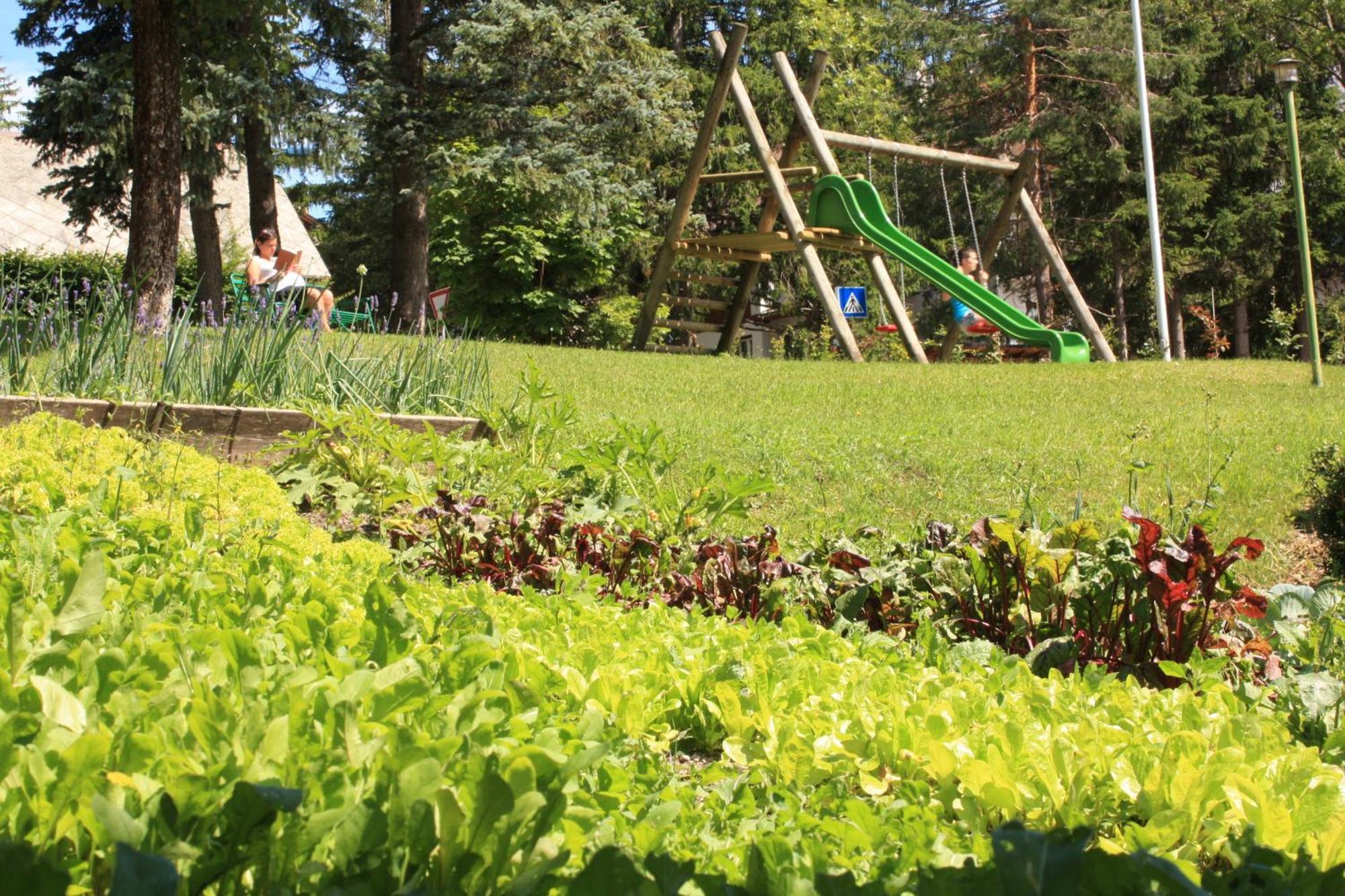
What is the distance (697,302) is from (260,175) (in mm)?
6719

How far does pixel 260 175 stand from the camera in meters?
→ 18.7

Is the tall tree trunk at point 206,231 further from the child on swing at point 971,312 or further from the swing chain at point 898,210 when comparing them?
the child on swing at point 971,312

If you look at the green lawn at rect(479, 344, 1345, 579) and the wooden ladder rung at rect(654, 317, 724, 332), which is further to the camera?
the wooden ladder rung at rect(654, 317, 724, 332)

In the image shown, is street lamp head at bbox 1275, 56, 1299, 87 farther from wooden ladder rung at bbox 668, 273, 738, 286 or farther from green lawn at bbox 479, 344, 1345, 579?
wooden ladder rung at bbox 668, 273, 738, 286

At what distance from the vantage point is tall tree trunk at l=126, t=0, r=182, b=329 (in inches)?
387

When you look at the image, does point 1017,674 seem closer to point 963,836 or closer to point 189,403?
point 963,836

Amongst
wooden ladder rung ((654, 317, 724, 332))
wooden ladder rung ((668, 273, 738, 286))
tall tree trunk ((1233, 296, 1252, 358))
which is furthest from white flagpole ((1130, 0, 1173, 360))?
tall tree trunk ((1233, 296, 1252, 358))

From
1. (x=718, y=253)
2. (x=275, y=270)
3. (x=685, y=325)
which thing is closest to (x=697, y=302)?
(x=685, y=325)

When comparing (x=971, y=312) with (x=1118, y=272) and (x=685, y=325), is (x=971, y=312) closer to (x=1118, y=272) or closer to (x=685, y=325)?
(x=685, y=325)

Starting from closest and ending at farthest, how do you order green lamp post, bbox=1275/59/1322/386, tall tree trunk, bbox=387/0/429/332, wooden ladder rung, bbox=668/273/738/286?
green lamp post, bbox=1275/59/1322/386, wooden ladder rung, bbox=668/273/738/286, tall tree trunk, bbox=387/0/429/332

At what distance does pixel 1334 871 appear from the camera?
1386 millimetres

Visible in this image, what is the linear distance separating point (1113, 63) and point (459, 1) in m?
16.8

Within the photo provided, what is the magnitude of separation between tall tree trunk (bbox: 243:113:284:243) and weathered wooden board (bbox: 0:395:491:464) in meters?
12.3

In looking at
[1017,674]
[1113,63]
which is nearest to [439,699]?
[1017,674]
